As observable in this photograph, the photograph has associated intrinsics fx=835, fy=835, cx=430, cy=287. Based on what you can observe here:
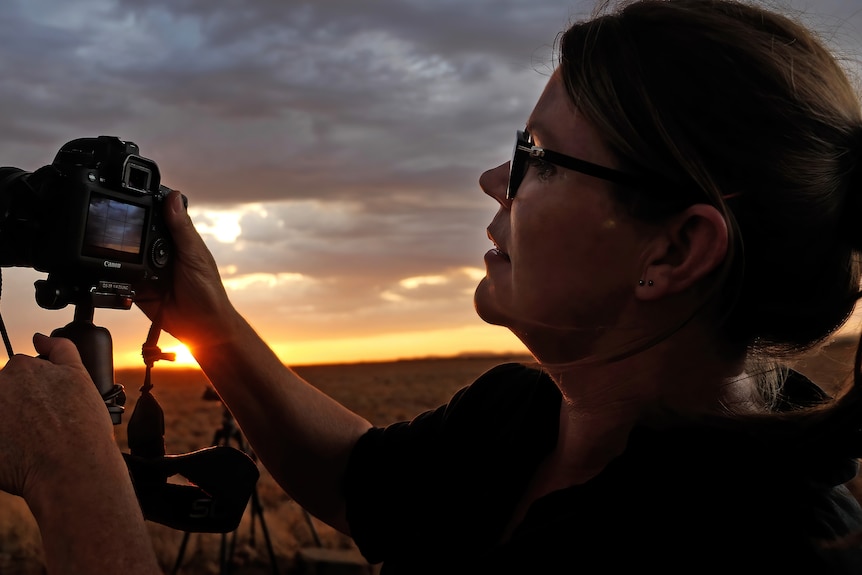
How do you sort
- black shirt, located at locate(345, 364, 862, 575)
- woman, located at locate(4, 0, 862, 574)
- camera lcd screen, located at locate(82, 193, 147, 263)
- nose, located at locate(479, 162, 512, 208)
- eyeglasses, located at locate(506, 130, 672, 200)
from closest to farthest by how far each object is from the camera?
black shirt, located at locate(345, 364, 862, 575), woman, located at locate(4, 0, 862, 574), eyeglasses, located at locate(506, 130, 672, 200), camera lcd screen, located at locate(82, 193, 147, 263), nose, located at locate(479, 162, 512, 208)

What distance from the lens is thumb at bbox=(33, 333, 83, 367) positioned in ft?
6.56

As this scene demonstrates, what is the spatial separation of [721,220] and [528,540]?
860 mm

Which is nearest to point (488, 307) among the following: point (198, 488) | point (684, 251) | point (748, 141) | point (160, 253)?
point (684, 251)

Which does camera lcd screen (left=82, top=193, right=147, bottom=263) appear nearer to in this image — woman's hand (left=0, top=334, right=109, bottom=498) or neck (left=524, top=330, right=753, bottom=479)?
woman's hand (left=0, top=334, right=109, bottom=498)

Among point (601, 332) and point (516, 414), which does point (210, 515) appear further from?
point (601, 332)

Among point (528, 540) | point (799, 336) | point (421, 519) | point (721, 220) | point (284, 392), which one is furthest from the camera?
point (284, 392)

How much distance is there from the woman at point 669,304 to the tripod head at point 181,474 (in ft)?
1.00

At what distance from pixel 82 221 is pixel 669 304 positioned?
1.57 metres

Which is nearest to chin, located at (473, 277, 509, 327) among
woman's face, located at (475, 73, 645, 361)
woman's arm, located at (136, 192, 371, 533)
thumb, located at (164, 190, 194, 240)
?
woman's face, located at (475, 73, 645, 361)

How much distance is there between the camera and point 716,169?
1.98m

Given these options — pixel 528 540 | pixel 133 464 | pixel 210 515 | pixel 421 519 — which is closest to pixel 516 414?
pixel 421 519

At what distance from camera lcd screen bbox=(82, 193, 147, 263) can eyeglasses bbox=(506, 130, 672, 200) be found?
1.09 m

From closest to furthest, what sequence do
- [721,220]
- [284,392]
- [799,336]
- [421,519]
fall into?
[721,220] → [799,336] → [421,519] → [284,392]

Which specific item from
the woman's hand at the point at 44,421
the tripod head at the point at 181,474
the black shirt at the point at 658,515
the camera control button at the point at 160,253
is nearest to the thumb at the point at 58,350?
the woman's hand at the point at 44,421
